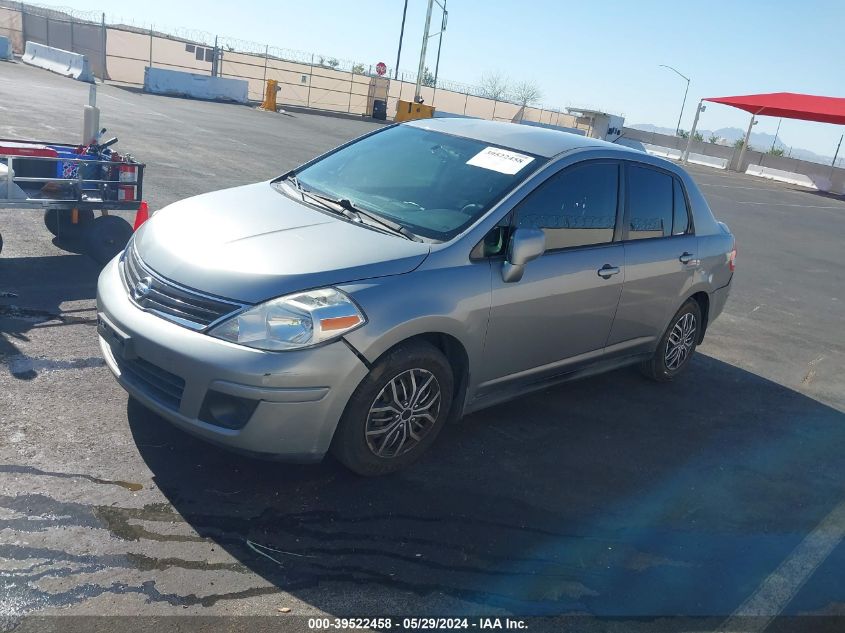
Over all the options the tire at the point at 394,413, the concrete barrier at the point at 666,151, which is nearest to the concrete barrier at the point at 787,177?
the concrete barrier at the point at 666,151

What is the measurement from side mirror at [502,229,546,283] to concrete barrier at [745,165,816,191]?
42.6 meters

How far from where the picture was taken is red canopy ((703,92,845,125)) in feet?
141

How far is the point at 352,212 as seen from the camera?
447 centimetres

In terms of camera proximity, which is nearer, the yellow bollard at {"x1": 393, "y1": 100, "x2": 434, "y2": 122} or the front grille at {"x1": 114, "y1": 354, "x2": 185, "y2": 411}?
the front grille at {"x1": 114, "y1": 354, "x2": 185, "y2": 411}

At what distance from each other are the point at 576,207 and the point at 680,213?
4.91 ft

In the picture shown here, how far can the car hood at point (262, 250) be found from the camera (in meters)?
3.64

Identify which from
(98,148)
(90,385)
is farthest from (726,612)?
(98,148)

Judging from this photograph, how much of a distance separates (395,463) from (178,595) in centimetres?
140

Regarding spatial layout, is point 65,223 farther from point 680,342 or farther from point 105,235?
point 680,342

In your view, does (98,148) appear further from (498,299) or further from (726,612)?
(726,612)

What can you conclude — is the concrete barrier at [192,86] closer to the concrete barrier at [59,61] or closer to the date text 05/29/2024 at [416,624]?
the concrete barrier at [59,61]

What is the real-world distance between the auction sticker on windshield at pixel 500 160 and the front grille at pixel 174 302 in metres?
1.98

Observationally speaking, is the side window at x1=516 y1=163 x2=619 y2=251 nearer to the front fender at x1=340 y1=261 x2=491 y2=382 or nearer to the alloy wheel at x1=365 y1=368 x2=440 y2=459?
the front fender at x1=340 y1=261 x2=491 y2=382

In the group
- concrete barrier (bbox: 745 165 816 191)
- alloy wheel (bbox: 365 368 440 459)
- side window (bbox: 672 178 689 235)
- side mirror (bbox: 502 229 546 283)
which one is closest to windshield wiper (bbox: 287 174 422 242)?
side mirror (bbox: 502 229 546 283)
